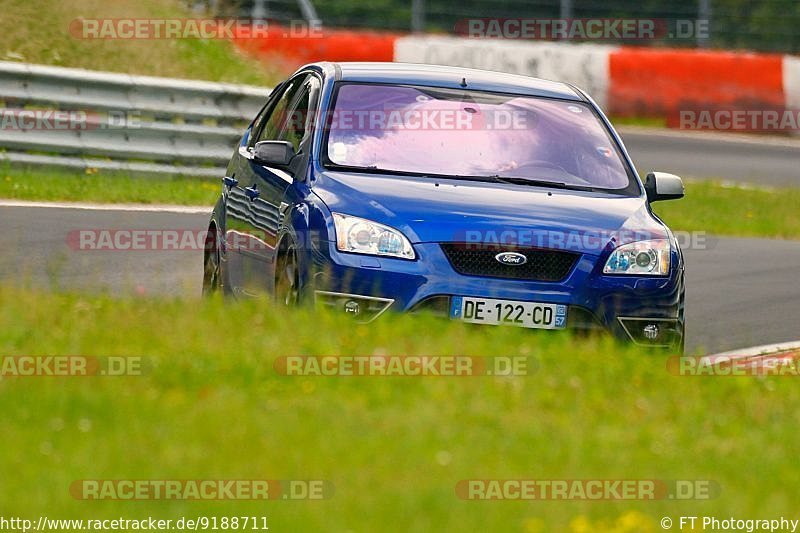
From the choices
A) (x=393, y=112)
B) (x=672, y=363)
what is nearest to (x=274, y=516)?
(x=672, y=363)

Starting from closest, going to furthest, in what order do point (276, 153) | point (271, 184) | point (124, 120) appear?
1. point (276, 153)
2. point (271, 184)
3. point (124, 120)

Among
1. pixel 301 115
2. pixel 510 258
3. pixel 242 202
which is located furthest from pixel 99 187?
pixel 510 258

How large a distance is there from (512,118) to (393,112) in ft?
2.27

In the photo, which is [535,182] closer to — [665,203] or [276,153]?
[276,153]

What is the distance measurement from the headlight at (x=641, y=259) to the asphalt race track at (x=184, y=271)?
6.86 feet

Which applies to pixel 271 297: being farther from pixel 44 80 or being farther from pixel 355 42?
pixel 355 42

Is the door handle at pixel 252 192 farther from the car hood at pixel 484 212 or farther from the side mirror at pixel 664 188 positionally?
the side mirror at pixel 664 188

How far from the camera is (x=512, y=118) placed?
9641 millimetres

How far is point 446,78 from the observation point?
988 cm

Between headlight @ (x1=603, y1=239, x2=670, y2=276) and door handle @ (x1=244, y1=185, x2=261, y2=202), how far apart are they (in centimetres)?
213

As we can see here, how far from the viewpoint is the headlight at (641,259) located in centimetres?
851

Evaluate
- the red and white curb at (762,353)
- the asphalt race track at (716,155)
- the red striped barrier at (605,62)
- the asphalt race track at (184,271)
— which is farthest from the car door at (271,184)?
the red striped barrier at (605,62)

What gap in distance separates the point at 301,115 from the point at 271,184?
632 millimetres

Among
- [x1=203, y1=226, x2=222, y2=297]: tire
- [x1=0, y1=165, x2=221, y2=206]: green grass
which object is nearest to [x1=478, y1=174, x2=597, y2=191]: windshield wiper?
[x1=203, y1=226, x2=222, y2=297]: tire
